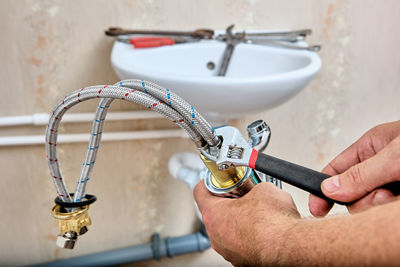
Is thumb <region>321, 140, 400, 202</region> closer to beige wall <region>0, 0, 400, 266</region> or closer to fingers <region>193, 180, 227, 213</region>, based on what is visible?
fingers <region>193, 180, 227, 213</region>

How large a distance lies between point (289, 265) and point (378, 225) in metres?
0.07

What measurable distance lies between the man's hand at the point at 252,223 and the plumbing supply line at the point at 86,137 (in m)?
0.56

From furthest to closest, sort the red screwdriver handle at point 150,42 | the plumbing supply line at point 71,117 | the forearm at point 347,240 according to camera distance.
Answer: the plumbing supply line at point 71,117, the red screwdriver handle at point 150,42, the forearm at point 347,240

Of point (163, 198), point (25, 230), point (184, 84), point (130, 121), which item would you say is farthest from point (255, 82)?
point (25, 230)

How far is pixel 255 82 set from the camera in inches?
23.7

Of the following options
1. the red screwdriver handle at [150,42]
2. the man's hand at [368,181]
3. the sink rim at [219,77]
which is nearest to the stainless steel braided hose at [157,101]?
the man's hand at [368,181]

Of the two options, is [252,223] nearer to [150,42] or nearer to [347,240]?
[347,240]

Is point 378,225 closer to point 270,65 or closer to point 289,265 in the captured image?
point 289,265

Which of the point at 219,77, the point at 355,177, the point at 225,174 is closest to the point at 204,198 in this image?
the point at 225,174

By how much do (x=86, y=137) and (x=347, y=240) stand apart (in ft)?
2.53

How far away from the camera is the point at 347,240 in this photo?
230 mm

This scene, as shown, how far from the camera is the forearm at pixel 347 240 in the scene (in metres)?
0.21

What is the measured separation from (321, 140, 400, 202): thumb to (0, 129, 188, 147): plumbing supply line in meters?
0.66

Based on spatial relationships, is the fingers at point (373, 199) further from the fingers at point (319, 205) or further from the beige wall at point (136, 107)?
the beige wall at point (136, 107)
